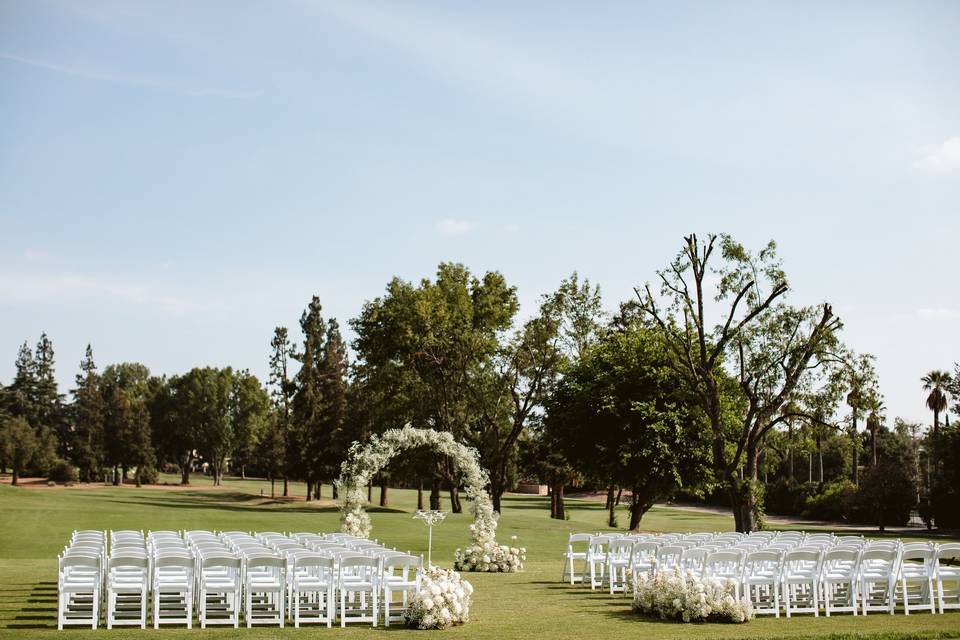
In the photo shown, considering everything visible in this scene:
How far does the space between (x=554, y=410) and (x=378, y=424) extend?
18.7 metres

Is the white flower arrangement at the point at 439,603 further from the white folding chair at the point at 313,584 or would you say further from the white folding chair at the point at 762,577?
the white folding chair at the point at 762,577

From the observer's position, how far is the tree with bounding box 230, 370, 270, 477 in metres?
101

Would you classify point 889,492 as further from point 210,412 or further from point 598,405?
point 210,412

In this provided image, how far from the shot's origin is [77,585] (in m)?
12.5

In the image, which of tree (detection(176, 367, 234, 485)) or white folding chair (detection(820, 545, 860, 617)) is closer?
white folding chair (detection(820, 545, 860, 617))

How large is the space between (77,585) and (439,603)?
4.89m

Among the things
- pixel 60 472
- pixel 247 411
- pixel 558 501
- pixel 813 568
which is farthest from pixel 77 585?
pixel 247 411

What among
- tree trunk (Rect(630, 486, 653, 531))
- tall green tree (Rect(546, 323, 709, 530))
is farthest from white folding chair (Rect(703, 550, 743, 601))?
tree trunk (Rect(630, 486, 653, 531))

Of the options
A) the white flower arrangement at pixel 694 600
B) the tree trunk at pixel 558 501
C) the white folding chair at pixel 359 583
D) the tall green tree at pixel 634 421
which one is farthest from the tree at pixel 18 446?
the white flower arrangement at pixel 694 600

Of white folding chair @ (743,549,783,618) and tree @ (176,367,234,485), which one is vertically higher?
tree @ (176,367,234,485)

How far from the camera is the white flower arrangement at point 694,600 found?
42.2ft

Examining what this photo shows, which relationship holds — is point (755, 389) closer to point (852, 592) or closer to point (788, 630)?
point (852, 592)

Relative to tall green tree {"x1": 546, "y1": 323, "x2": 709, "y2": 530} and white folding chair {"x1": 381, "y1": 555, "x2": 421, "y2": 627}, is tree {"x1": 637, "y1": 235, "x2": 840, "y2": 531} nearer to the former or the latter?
tall green tree {"x1": 546, "y1": 323, "x2": 709, "y2": 530}

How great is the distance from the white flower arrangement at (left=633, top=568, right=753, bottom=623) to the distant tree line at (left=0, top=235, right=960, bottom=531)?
19.0m
